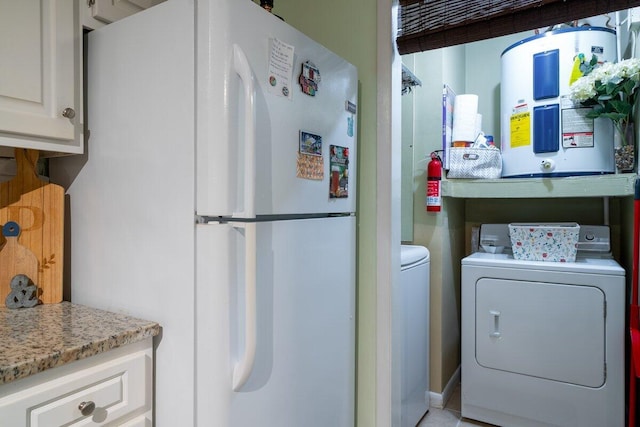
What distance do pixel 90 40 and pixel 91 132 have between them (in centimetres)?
30

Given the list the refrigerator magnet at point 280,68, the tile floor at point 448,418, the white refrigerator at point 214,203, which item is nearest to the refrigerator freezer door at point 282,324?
the white refrigerator at point 214,203

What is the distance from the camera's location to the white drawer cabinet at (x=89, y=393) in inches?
32.5

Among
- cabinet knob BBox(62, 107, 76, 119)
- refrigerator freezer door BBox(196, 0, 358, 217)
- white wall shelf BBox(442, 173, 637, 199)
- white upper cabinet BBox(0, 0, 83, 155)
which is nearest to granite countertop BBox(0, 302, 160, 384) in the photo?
refrigerator freezer door BBox(196, 0, 358, 217)

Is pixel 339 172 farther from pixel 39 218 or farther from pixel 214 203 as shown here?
pixel 39 218

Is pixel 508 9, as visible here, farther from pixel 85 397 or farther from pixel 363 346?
pixel 85 397

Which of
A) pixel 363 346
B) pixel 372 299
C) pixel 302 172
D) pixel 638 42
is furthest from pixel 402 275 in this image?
pixel 638 42

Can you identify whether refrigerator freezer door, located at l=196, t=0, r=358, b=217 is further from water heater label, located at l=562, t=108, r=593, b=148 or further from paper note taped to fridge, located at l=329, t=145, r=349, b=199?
water heater label, located at l=562, t=108, r=593, b=148

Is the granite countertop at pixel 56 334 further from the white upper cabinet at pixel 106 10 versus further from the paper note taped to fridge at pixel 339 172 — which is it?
the white upper cabinet at pixel 106 10

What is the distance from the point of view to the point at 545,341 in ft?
6.91

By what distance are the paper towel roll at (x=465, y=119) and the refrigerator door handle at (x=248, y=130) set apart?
185 centimetres

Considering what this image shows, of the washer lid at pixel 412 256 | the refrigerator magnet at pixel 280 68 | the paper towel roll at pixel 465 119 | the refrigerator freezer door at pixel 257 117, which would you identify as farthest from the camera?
the paper towel roll at pixel 465 119

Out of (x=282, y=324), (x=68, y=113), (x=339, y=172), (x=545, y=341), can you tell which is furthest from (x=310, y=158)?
(x=545, y=341)

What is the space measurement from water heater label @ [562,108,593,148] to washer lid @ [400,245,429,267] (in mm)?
1010

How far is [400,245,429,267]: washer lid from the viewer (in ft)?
6.24
